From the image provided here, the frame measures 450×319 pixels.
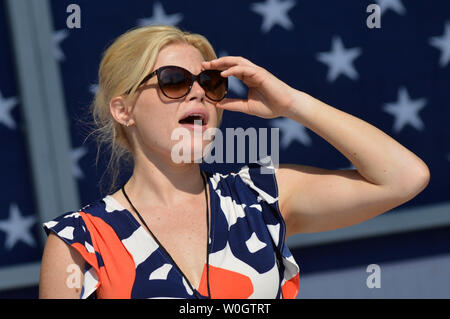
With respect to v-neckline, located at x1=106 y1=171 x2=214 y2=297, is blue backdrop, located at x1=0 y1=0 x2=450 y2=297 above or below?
above

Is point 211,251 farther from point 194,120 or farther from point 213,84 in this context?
A: point 213,84

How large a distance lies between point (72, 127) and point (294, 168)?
1619mm

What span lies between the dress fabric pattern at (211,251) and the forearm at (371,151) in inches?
10.7

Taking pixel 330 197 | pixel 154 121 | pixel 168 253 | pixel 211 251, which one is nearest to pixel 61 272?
pixel 168 253

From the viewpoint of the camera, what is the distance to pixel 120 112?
2137 millimetres

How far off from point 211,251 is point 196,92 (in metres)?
0.55

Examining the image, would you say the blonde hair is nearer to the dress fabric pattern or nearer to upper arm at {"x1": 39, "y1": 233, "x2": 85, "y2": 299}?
the dress fabric pattern

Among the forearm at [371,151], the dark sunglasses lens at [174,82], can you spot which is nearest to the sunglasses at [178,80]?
→ the dark sunglasses lens at [174,82]

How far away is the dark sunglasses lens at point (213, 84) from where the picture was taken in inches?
79.8

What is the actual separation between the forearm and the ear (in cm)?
66

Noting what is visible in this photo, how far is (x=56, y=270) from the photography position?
180 centimetres

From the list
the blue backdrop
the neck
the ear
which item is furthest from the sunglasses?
the blue backdrop

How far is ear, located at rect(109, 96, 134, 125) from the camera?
2125 mm

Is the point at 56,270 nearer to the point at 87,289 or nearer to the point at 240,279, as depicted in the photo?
the point at 87,289
